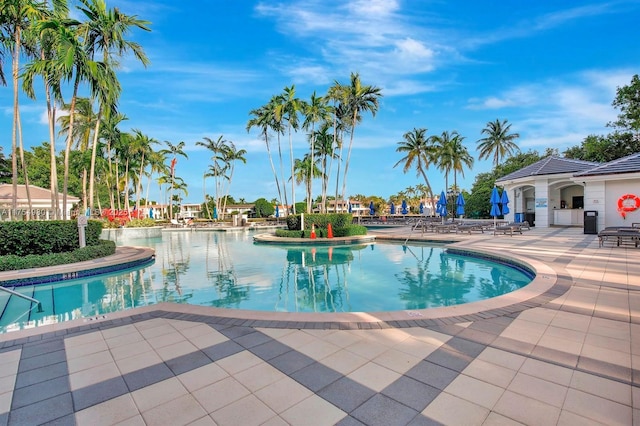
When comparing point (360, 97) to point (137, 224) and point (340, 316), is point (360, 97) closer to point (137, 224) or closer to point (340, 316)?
point (340, 316)

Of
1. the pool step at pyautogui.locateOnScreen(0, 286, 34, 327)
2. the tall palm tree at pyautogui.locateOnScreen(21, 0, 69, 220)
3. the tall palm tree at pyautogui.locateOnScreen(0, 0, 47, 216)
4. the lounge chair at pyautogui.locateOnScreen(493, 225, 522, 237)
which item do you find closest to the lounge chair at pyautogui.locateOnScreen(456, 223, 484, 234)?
the lounge chair at pyautogui.locateOnScreen(493, 225, 522, 237)

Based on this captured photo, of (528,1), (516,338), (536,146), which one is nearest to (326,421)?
(516,338)

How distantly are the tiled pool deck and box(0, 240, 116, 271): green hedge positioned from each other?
6.89 m

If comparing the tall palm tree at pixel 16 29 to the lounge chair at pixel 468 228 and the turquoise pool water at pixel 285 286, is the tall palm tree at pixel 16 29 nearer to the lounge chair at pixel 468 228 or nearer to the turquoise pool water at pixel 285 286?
the turquoise pool water at pixel 285 286

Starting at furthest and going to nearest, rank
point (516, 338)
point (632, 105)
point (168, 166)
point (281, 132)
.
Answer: point (168, 166)
point (281, 132)
point (632, 105)
point (516, 338)

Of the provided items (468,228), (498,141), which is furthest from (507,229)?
(498,141)

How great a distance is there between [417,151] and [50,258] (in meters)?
29.6

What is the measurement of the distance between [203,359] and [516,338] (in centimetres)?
366

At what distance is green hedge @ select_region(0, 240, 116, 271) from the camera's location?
912 cm

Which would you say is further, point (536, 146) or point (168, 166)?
point (168, 166)

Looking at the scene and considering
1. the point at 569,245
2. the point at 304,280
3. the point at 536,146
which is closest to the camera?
the point at 304,280

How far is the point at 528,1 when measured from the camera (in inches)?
482

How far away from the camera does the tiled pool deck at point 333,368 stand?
243 centimetres

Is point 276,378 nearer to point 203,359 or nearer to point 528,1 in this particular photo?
point 203,359
